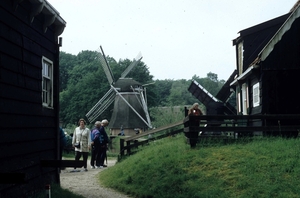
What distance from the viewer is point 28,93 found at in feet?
34.7

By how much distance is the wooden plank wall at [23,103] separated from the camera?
8992 mm

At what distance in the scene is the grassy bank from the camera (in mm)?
11281

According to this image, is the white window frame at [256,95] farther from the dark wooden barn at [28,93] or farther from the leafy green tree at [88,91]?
the leafy green tree at [88,91]

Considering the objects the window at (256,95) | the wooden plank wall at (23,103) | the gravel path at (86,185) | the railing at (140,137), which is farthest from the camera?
the window at (256,95)

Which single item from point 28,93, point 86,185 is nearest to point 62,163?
point 28,93

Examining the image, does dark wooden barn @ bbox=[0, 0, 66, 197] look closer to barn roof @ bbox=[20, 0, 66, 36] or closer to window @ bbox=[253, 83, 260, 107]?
barn roof @ bbox=[20, 0, 66, 36]

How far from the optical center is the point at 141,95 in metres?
58.0

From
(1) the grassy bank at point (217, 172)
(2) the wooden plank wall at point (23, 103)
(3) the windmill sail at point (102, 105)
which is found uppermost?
(3) the windmill sail at point (102, 105)

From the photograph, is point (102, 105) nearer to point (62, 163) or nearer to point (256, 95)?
point (256, 95)

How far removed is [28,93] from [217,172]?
4.99 m

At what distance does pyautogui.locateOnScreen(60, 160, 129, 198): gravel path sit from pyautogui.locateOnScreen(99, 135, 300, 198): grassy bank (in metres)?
0.37

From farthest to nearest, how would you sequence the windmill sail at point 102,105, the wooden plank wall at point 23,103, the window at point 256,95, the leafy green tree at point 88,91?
the leafy green tree at point 88,91, the windmill sail at point 102,105, the window at point 256,95, the wooden plank wall at point 23,103

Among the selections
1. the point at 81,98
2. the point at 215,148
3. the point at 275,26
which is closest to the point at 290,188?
the point at 215,148

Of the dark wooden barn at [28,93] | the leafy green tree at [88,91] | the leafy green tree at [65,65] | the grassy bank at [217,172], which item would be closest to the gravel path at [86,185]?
the grassy bank at [217,172]
